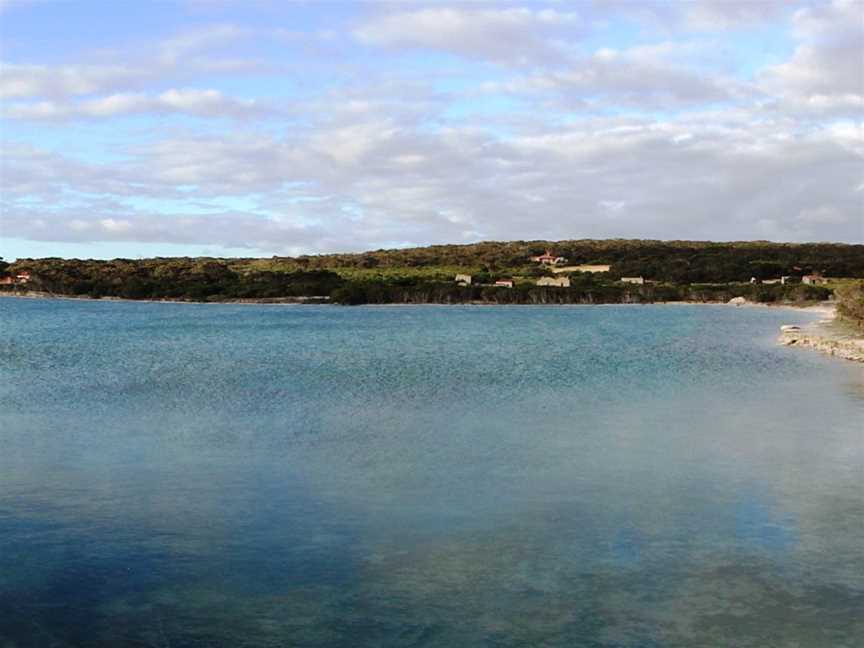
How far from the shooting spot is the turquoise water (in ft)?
28.2

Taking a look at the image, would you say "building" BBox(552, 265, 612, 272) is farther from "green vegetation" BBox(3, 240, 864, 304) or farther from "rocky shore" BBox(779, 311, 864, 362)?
"rocky shore" BBox(779, 311, 864, 362)

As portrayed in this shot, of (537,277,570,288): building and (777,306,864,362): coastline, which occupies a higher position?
(537,277,570,288): building

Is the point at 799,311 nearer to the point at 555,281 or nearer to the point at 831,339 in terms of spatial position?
the point at 555,281

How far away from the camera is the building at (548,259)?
139 meters

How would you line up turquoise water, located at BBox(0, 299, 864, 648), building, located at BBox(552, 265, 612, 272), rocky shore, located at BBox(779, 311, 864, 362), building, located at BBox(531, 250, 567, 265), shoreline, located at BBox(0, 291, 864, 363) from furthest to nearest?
1. building, located at BBox(531, 250, 567, 265)
2. building, located at BBox(552, 265, 612, 272)
3. shoreline, located at BBox(0, 291, 864, 363)
4. rocky shore, located at BBox(779, 311, 864, 362)
5. turquoise water, located at BBox(0, 299, 864, 648)

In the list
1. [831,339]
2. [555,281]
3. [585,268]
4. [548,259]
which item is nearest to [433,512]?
[831,339]

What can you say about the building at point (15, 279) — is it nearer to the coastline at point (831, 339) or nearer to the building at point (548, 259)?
the building at point (548, 259)

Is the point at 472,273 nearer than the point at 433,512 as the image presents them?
No

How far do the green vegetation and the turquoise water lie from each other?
250ft

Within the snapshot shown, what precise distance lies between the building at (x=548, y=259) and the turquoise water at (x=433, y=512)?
11006cm

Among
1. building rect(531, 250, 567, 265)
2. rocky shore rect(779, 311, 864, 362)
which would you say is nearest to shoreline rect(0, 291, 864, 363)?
rocky shore rect(779, 311, 864, 362)

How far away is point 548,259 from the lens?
464 ft

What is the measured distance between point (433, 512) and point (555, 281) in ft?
338

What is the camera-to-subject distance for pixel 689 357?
1522 inches
